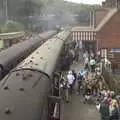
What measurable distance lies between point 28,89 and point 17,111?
47.9 inches

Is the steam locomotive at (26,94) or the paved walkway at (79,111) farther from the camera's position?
the paved walkway at (79,111)

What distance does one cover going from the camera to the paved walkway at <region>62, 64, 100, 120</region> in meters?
14.1

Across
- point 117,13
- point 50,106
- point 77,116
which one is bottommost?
point 77,116

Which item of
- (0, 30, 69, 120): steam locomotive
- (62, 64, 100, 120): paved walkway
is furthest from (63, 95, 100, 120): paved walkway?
(0, 30, 69, 120): steam locomotive

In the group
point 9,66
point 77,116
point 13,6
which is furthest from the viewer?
point 13,6

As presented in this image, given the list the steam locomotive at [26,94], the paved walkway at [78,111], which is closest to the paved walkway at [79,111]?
the paved walkway at [78,111]

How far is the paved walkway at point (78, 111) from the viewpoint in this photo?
14117 millimetres

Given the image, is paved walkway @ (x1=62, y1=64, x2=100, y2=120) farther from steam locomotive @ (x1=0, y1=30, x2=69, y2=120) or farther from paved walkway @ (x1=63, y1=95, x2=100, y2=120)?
steam locomotive @ (x1=0, y1=30, x2=69, y2=120)

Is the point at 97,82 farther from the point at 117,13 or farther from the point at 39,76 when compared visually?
the point at 117,13

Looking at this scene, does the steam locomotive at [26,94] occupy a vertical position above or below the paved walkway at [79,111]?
above

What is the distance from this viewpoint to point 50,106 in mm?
8031

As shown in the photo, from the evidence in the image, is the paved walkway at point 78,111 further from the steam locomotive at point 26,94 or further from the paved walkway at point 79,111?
the steam locomotive at point 26,94

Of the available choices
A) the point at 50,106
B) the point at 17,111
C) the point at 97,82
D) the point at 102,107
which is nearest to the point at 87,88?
the point at 97,82

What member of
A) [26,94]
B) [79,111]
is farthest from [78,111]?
[26,94]
